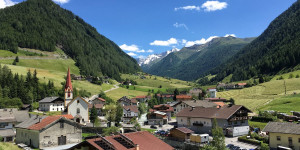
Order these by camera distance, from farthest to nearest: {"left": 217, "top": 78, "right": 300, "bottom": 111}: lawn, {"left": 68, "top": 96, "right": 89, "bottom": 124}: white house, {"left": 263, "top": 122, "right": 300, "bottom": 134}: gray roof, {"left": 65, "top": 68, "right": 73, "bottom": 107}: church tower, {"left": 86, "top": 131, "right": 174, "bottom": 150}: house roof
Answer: {"left": 217, "top": 78, "right": 300, "bottom": 111}: lawn < {"left": 65, "top": 68, "right": 73, "bottom": 107}: church tower < {"left": 68, "top": 96, "right": 89, "bottom": 124}: white house < {"left": 263, "top": 122, "right": 300, "bottom": 134}: gray roof < {"left": 86, "top": 131, "right": 174, "bottom": 150}: house roof

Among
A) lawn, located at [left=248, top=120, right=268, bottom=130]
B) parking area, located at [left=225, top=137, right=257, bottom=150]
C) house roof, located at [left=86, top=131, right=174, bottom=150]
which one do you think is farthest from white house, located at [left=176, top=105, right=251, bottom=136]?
house roof, located at [left=86, top=131, right=174, bottom=150]

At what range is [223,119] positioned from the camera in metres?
60.6

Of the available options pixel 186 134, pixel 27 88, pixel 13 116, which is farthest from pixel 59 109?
pixel 186 134

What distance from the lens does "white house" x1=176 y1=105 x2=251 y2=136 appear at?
196 ft

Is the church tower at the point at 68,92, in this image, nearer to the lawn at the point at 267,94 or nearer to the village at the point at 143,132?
the village at the point at 143,132

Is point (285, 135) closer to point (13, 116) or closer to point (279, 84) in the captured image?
point (13, 116)

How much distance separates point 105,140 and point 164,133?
39070mm

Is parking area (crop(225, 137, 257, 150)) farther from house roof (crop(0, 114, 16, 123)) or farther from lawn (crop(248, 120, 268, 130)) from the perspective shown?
house roof (crop(0, 114, 16, 123))

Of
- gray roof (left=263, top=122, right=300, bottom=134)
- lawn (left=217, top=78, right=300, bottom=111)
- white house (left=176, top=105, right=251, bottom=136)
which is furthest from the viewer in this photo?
lawn (left=217, top=78, right=300, bottom=111)

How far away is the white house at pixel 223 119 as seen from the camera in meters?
59.7

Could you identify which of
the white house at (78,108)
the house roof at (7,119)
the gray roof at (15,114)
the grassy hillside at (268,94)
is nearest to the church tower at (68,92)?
the white house at (78,108)

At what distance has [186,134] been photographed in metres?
55.0

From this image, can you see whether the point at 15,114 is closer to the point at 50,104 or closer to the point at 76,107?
the point at 76,107

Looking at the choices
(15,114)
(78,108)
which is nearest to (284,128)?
(78,108)
